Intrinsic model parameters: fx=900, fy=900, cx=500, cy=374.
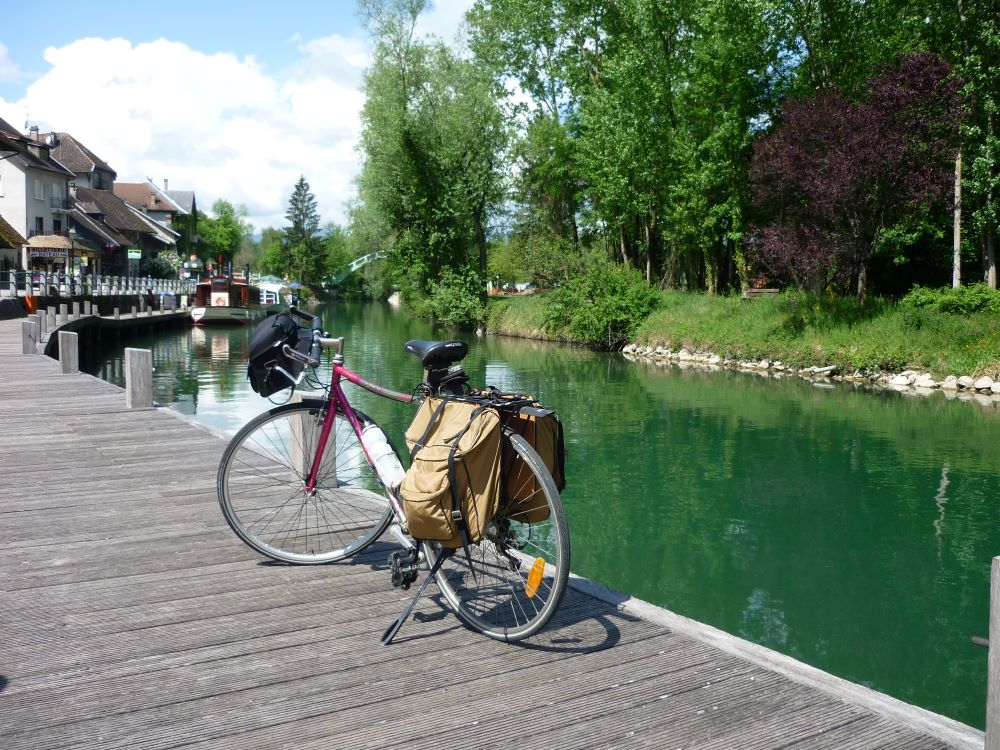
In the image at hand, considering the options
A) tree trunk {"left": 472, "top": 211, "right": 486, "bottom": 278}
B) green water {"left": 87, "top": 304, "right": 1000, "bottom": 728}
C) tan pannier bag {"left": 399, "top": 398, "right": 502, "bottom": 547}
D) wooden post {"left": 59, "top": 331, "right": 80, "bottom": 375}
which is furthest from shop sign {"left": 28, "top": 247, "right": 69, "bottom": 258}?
tan pannier bag {"left": 399, "top": 398, "right": 502, "bottom": 547}

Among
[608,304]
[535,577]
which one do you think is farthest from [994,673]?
[608,304]

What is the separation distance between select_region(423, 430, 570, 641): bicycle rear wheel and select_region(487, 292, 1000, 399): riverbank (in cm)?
1818

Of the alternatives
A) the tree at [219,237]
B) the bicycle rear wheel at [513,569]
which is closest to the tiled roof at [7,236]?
the bicycle rear wheel at [513,569]

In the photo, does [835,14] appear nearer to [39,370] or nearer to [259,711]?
[39,370]

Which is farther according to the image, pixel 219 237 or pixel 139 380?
pixel 219 237

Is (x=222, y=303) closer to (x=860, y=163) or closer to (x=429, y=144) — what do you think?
(x=429, y=144)

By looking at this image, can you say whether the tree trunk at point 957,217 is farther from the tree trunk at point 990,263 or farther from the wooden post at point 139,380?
the wooden post at point 139,380

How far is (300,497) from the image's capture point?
518cm

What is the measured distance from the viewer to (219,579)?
4496 mm

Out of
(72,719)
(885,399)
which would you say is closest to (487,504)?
(72,719)

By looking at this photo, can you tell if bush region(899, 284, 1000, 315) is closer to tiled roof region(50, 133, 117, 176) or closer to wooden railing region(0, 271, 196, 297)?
wooden railing region(0, 271, 196, 297)

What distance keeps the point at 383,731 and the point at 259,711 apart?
0.46 metres

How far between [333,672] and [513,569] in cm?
91

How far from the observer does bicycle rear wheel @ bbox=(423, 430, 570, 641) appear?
347cm
